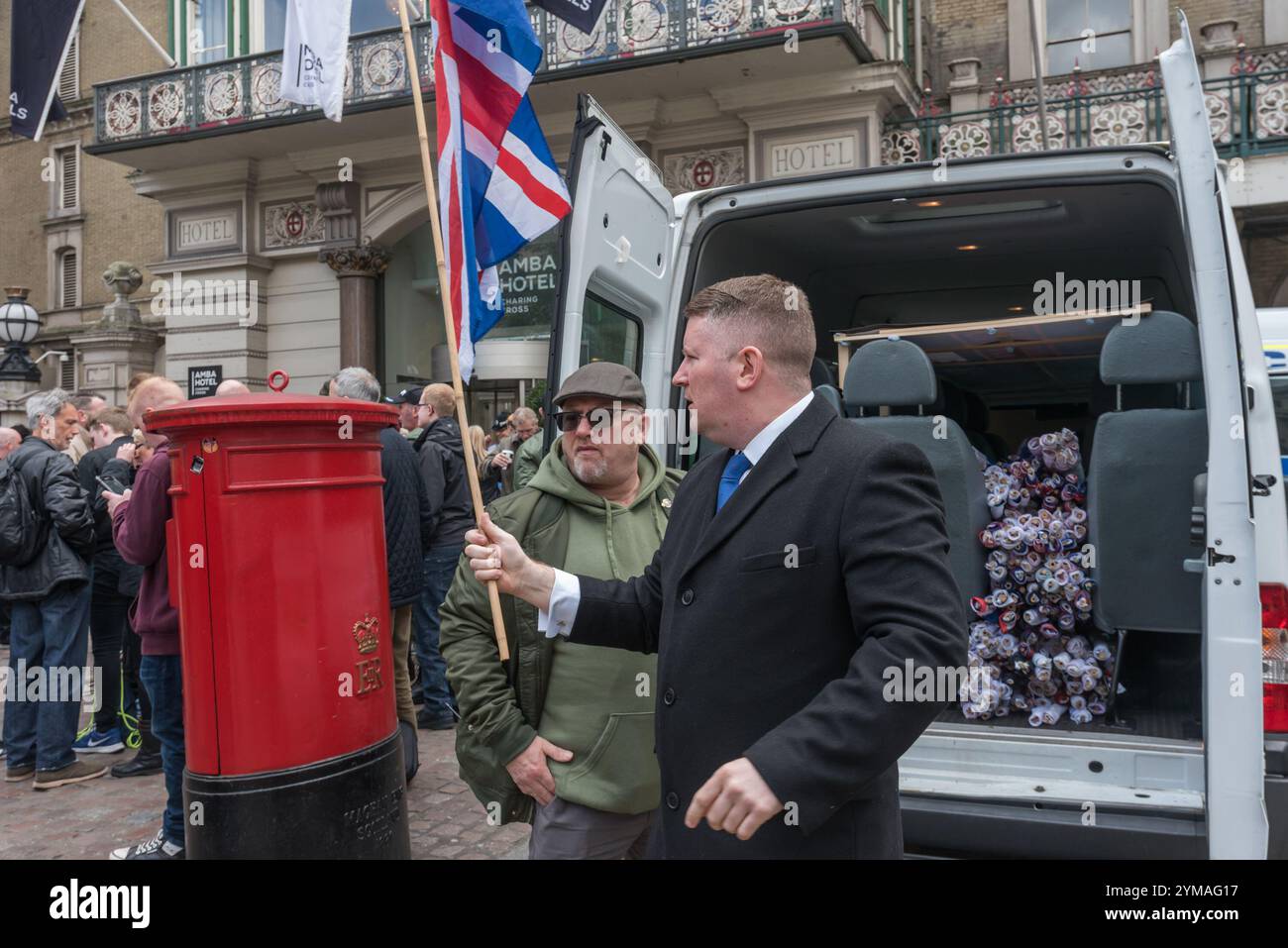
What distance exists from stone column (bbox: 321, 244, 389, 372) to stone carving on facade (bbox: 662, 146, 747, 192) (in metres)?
4.45

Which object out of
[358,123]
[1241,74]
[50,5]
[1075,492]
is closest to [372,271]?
[358,123]

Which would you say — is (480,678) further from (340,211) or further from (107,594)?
(340,211)

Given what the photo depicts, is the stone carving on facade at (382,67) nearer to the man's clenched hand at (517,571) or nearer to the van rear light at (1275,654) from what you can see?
the man's clenched hand at (517,571)

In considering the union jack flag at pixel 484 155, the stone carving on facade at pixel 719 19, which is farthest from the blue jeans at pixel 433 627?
the stone carving on facade at pixel 719 19

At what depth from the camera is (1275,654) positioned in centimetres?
327

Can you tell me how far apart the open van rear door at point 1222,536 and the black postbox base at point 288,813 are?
9.00 feet

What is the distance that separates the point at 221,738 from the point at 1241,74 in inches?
500

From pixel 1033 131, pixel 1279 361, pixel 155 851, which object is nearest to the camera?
pixel 155 851

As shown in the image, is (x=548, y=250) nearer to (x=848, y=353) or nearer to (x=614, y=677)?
(x=848, y=353)

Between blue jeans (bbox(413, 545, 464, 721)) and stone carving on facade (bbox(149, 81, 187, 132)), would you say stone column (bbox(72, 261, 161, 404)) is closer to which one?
stone carving on facade (bbox(149, 81, 187, 132))

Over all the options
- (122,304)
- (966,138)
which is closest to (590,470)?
(966,138)

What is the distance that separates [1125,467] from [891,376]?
92cm

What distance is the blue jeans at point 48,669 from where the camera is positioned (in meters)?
5.97

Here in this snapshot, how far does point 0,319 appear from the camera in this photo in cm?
1523
